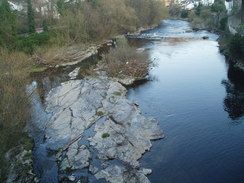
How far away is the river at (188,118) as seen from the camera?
16.5 m

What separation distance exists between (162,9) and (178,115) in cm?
5720

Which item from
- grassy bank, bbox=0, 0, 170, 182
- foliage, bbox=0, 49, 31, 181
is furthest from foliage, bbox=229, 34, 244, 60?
foliage, bbox=0, 49, 31, 181

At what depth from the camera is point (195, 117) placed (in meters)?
22.8

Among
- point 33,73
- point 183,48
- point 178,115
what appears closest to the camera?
point 178,115

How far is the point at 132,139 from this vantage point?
19281mm

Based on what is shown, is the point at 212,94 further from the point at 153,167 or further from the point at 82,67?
the point at 82,67

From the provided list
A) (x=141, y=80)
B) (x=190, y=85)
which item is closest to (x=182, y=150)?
(x=190, y=85)

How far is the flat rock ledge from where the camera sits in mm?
16564

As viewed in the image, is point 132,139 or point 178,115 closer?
point 132,139

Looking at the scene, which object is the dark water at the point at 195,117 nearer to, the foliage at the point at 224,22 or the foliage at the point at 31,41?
the foliage at the point at 31,41

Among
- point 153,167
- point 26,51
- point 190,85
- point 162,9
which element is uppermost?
point 162,9

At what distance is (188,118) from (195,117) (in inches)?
24.5

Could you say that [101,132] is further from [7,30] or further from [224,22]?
[224,22]

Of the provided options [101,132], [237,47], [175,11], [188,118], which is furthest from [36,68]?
[175,11]
